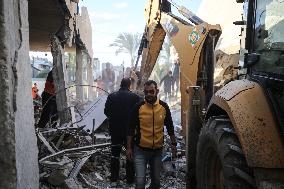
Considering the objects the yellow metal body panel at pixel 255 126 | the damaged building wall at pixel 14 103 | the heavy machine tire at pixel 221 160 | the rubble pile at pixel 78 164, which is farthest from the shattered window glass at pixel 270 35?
the rubble pile at pixel 78 164

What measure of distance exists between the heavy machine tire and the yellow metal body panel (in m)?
0.15

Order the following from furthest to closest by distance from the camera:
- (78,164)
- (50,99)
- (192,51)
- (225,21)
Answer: (225,21) → (50,99) → (78,164) → (192,51)

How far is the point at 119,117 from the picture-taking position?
6.39 meters

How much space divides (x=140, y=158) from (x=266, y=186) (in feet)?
7.45

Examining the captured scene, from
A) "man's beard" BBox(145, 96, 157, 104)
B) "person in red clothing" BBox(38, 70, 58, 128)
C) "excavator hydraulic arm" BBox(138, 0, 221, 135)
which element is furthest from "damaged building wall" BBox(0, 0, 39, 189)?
"person in red clothing" BBox(38, 70, 58, 128)

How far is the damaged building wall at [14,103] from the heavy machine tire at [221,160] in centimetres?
165

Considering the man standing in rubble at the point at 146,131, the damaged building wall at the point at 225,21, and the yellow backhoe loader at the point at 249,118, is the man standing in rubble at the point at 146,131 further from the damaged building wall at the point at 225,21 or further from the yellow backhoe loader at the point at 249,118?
the damaged building wall at the point at 225,21

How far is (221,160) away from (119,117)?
3406mm

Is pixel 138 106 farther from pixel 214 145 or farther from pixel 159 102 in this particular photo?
pixel 214 145

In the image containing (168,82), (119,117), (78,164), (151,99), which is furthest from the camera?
(168,82)

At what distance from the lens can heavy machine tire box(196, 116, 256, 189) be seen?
289 centimetres

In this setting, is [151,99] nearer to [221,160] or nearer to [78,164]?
[221,160]

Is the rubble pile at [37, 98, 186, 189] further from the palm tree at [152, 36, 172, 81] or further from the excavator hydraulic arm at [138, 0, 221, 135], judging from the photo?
the palm tree at [152, 36, 172, 81]

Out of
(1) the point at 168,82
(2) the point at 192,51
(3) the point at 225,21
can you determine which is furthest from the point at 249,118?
(3) the point at 225,21
